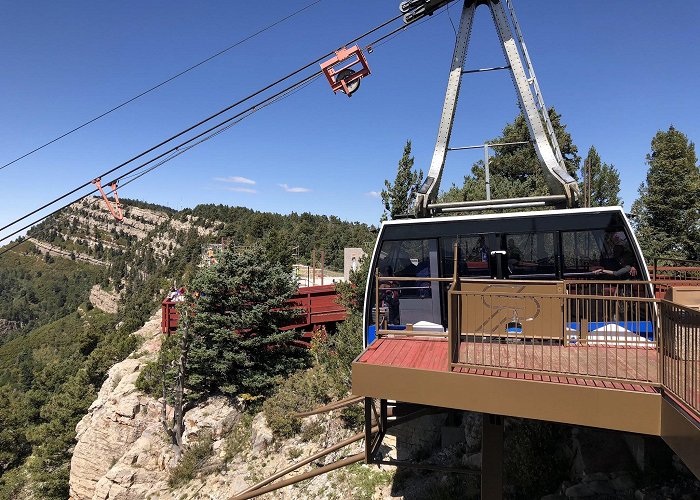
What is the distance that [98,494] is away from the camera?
47.7 feet

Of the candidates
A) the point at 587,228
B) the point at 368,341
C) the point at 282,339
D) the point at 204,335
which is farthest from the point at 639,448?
the point at 204,335

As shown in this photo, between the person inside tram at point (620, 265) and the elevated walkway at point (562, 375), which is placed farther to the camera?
the person inside tram at point (620, 265)

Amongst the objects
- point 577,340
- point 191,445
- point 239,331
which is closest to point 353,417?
point 239,331

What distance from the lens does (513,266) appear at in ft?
19.4

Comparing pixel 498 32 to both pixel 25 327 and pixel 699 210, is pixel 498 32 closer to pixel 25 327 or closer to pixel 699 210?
pixel 699 210

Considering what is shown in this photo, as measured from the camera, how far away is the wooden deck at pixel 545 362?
3611 mm

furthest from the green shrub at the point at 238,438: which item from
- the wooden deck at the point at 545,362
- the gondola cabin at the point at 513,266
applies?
the wooden deck at the point at 545,362

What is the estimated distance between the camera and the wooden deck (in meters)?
3.61

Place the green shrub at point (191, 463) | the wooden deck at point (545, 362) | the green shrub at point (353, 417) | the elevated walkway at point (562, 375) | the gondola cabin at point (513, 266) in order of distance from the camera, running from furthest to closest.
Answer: the green shrub at point (191, 463)
the green shrub at point (353, 417)
the gondola cabin at point (513, 266)
the wooden deck at point (545, 362)
the elevated walkway at point (562, 375)

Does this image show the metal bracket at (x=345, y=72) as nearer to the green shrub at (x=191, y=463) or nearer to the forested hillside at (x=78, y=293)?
the forested hillside at (x=78, y=293)

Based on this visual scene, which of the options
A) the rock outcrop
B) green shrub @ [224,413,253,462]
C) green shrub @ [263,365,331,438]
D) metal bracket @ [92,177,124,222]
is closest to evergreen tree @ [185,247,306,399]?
green shrub @ [224,413,253,462]

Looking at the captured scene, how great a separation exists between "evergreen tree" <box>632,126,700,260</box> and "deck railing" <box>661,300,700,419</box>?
80.0ft

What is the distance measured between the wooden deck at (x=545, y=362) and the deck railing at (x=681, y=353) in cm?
18

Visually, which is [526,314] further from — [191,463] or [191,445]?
[191,445]
